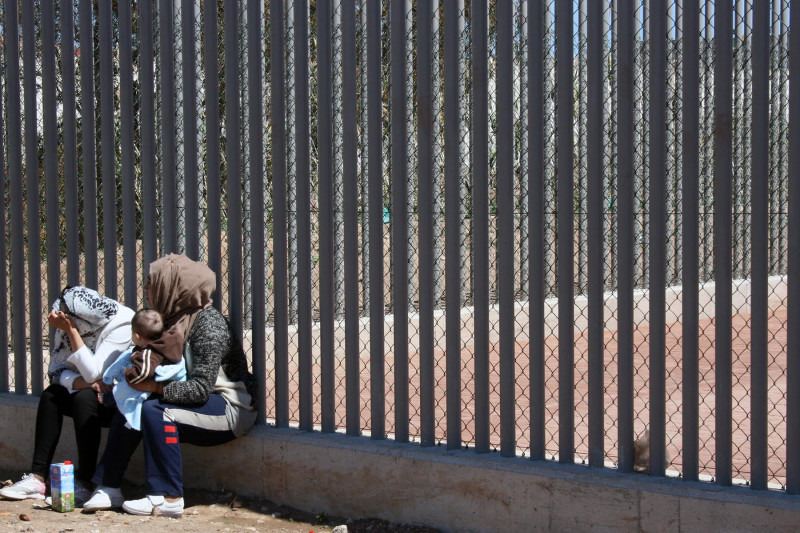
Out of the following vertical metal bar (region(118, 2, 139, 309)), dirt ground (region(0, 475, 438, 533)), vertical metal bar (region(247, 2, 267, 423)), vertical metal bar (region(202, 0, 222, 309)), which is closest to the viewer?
dirt ground (region(0, 475, 438, 533))

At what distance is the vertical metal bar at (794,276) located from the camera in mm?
3498

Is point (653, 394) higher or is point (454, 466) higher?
point (653, 394)

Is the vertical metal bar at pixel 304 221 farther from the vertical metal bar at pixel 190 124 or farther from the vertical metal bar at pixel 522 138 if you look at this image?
the vertical metal bar at pixel 522 138

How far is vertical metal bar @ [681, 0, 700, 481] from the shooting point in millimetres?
3682

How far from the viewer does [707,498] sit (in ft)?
11.7

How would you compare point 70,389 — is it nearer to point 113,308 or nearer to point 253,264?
point 113,308

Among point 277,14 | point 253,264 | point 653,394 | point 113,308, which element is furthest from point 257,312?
point 653,394

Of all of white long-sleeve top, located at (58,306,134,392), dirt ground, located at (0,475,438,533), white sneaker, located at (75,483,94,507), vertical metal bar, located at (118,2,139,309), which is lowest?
dirt ground, located at (0,475,438,533)

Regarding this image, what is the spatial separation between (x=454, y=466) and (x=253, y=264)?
1.36 m

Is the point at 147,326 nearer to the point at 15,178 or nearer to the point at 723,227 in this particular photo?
the point at 15,178

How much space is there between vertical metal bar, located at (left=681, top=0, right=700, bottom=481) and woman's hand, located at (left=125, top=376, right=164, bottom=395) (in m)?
2.22

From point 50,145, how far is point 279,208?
1.56 m

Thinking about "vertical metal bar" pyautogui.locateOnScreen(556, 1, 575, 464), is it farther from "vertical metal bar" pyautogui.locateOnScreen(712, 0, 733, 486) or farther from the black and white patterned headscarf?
the black and white patterned headscarf

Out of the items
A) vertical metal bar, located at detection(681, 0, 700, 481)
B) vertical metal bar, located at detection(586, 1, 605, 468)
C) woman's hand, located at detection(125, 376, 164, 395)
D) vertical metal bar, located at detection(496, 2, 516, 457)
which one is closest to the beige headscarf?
woman's hand, located at detection(125, 376, 164, 395)
